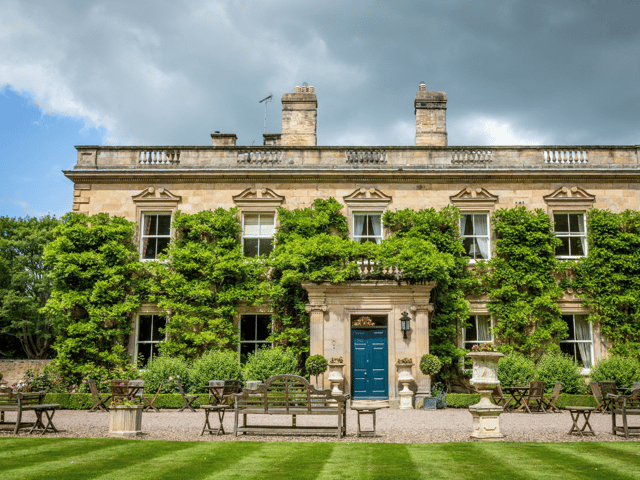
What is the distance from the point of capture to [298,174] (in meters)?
20.6

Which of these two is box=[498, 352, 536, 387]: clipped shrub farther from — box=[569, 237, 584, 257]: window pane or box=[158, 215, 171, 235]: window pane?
box=[158, 215, 171, 235]: window pane

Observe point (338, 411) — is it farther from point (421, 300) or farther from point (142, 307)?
point (142, 307)

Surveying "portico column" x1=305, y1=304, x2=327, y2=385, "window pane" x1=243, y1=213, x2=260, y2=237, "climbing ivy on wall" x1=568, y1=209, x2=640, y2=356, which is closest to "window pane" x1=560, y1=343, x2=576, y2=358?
"climbing ivy on wall" x1=568, y1=209, x2=640, y2=356

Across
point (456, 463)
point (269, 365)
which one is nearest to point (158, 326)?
point (269, 365)

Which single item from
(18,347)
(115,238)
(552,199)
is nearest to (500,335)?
(552,199)

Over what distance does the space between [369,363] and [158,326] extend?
7129 mm

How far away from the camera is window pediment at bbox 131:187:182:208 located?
2076 cm

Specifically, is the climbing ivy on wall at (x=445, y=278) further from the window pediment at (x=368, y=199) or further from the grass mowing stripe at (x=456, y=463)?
the grass mowing stripe at (x=456, y=463)

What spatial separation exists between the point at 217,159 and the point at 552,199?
37.4 ft

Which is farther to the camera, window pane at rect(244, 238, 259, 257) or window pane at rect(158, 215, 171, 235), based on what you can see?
window pane at rect(158, 215, 171, 235)

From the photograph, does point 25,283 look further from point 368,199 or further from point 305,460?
point 305,460

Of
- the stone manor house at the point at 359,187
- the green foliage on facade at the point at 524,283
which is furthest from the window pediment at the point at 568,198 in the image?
the green foliage on facade at the point at 524,283

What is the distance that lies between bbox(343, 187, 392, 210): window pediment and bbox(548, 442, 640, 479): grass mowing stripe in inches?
477

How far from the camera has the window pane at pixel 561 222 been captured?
2066 cm
